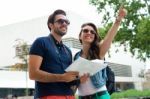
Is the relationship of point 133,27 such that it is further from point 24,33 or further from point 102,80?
point 24,33

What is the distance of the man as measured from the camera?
385 centimetres

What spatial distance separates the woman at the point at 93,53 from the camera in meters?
4.31

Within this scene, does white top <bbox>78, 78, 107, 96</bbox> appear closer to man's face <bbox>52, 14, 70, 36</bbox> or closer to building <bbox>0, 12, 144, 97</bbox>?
man's face <bbox>52, 14, 70, 36</bbox>

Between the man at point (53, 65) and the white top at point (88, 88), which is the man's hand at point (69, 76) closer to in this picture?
the man at point (53, 65)

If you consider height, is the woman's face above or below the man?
above

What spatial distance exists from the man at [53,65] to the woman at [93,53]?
0.71ft

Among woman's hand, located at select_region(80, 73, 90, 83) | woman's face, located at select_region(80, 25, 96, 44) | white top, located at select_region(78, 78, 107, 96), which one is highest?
woman's face, located at select_region(80, 25, 96, 44)

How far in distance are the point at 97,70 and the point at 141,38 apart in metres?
18.1

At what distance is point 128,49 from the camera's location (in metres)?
24.3

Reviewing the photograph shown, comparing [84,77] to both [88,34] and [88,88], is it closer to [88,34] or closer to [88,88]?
[88,88]

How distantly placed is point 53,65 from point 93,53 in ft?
1.99

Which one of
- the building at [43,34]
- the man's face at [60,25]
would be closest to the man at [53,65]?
the man's face at [60,25]

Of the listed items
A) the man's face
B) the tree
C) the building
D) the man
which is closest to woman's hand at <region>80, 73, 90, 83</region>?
the man

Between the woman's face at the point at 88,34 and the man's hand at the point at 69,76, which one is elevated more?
the woman's face at the point at 88,34
